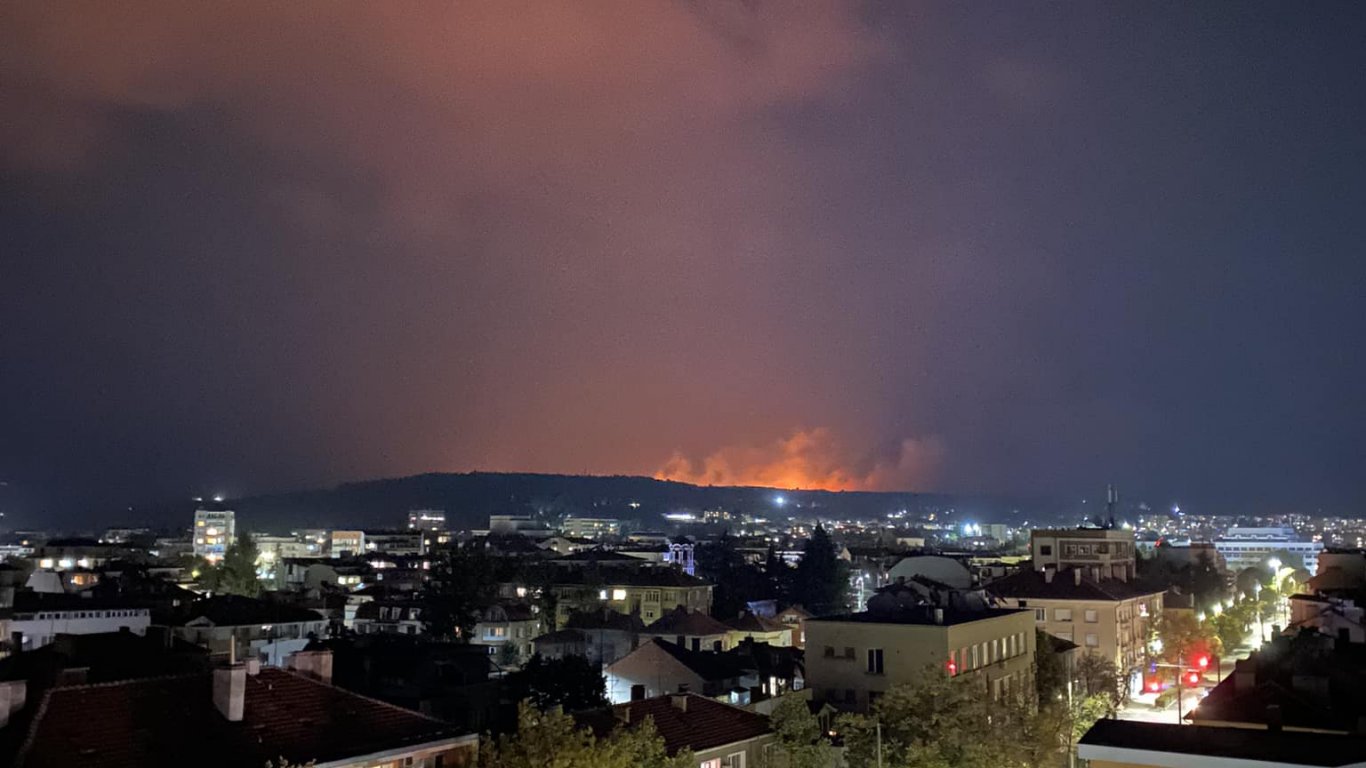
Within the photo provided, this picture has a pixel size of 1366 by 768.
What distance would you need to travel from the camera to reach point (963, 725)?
27.0 meters

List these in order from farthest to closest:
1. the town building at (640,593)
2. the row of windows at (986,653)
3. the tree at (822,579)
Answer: the tree at (822,579) < the town building at (640,593) < the row of windows at (986,653)

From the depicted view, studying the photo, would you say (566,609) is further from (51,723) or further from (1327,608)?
(51,723)

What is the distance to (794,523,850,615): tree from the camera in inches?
4291

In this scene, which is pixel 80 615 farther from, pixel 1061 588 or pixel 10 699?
pixel 1061 588

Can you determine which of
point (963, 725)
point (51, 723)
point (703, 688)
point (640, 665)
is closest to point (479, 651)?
point (640, 665)

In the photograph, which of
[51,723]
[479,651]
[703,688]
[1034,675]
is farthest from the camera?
[479,651]

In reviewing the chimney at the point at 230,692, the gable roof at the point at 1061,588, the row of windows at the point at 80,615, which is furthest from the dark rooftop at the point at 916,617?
the row of windows at the point at 80,615

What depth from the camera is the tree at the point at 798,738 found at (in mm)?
27703

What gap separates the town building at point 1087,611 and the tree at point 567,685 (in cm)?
2580

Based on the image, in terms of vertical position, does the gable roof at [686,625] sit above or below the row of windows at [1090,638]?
above

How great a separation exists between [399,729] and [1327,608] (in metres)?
49.2

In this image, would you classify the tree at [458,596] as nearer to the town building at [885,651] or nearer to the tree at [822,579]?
the tree at [822,579]

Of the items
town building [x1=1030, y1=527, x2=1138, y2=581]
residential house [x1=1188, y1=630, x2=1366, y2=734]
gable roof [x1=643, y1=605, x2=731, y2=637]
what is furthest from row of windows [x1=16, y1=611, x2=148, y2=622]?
town building [x1=1030, y1=527, x2=1138, y2=581]

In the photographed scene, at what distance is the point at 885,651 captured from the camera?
3650cm
